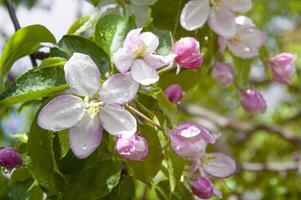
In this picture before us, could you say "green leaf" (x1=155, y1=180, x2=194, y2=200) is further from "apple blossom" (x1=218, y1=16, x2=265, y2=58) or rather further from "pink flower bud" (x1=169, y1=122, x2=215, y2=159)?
"apple blossom" (x1=218, y1=16, x2=265, y2=58)

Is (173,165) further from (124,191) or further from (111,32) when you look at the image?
(111,32)

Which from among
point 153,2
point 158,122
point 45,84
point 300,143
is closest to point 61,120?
point 45,84

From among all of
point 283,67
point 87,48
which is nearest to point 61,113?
point 87,48

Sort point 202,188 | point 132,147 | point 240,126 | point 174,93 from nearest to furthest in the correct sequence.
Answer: point 132,147 → point 202,188 → point 174,93 → point 240,126

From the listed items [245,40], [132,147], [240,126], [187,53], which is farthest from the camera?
[240,126]

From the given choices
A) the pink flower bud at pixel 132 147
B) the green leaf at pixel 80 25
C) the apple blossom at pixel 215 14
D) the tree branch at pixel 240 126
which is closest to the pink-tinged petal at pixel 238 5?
the apple blossom at pixel 215 14

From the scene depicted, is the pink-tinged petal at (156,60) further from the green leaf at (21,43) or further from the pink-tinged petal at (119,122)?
the green leaf at (21,43)
